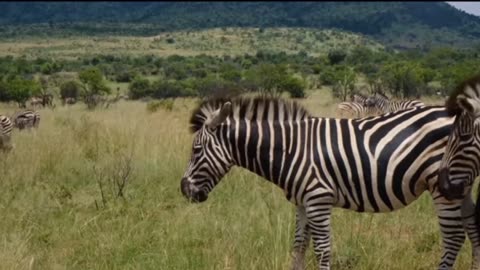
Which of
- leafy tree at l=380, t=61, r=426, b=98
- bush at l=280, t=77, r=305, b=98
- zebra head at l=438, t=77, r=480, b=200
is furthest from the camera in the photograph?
bush at l=280, t=77, r=305, b=98

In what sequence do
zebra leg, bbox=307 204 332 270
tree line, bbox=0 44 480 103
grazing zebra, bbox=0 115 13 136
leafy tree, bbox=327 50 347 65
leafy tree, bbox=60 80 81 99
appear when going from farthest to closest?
leafy tree, bbox=327 50 347 65 → leafy tree, bbox=60 80 81 99 → tree line, bbox=0 44 480 103 → grazing zebra, bbox=0 115 13 136 → zebra leg, bbox=307 204 332 270

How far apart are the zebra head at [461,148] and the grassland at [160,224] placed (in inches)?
39.6

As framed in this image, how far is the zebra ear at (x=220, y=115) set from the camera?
459cm

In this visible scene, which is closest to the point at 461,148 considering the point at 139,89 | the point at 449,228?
the point at 449,228

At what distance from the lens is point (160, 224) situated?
600 cm

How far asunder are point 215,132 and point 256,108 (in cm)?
36

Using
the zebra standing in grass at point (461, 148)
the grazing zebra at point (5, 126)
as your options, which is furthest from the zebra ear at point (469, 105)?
the grazing zebra at point (5, 126)

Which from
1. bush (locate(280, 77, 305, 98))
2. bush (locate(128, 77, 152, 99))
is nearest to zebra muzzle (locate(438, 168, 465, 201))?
bush (locate(280, 77, 305, 98))

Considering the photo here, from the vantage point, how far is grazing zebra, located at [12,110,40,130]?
1428cm

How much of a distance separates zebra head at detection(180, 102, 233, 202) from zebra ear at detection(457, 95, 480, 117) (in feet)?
5.28

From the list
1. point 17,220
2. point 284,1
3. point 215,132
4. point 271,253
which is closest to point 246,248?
point 271,253

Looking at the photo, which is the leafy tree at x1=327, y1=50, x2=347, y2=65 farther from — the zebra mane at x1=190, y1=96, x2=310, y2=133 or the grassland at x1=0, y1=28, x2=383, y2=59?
the zebra mane at x1=190, y1=96, x2=310, y2=133

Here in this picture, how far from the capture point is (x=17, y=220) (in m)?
6.13

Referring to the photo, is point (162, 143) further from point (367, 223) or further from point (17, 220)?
point (367, 223)
